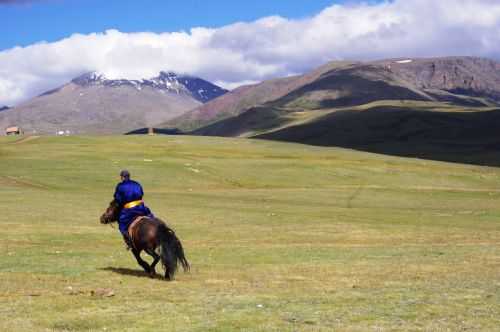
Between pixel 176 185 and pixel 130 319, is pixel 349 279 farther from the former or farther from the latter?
pixel 176 185

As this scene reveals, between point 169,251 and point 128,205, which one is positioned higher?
point 128,205

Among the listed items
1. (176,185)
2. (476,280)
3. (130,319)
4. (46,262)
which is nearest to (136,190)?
(46,262)

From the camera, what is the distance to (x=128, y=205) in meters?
22.6

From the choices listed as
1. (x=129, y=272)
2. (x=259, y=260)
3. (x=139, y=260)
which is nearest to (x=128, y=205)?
(x=139, y=260)

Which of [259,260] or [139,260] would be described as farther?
[259,260]

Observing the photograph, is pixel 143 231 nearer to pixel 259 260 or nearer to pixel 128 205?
pixel 128 205

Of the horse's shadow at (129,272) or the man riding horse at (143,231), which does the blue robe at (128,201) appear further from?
the horse's shadow at (129,272)

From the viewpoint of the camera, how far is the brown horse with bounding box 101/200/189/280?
21.1 metres

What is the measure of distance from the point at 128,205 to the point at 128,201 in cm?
12

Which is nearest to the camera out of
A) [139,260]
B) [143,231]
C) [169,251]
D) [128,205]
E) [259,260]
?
[169,251]

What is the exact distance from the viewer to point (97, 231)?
3703 centimetres

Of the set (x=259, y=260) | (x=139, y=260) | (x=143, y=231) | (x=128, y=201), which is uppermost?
(x=128, y=201)

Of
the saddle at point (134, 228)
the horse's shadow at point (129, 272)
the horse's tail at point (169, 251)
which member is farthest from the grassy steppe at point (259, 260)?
the saddle at point (134, 228)

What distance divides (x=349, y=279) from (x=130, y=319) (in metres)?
8.95
